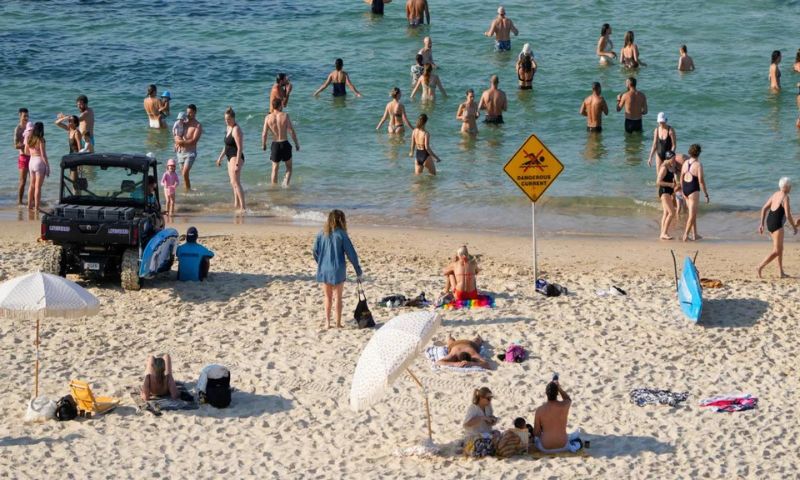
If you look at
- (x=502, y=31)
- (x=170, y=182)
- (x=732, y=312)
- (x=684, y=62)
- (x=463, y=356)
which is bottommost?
(x=463, y=356)

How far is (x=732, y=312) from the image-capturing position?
1402 cm

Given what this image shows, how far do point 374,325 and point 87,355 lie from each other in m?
2.85

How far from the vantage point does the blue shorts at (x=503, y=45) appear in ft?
97.1

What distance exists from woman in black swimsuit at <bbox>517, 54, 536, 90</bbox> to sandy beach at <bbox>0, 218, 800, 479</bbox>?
33.7ft

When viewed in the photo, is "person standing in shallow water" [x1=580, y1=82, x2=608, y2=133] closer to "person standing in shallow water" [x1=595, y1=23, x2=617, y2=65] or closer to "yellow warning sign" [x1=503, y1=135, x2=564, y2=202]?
"person standing in shallow water" [x1=595, y1=23, x2=617, y2=65]

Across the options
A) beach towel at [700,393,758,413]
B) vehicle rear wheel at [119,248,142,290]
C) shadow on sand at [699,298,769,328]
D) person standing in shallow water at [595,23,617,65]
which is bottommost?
beach towel at [700,393,758,413]

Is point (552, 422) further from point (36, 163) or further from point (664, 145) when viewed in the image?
point (36, 163)

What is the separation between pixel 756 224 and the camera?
739 inches

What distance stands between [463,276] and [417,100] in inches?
486

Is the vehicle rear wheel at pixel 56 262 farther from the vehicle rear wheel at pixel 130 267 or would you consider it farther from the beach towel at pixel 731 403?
the beach towel at pixel 731 403

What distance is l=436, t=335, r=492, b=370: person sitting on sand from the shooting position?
41.4 feet

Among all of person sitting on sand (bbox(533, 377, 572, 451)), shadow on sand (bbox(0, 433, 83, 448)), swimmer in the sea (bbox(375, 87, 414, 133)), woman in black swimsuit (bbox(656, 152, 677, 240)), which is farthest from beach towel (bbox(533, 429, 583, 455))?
swimmer in the sea (bbox(375, 87, 414, 133))

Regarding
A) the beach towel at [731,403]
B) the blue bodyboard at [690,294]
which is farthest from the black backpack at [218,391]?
the blue bodyboard at [690,294]

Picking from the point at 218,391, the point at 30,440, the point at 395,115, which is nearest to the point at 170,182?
the point at 395,115
